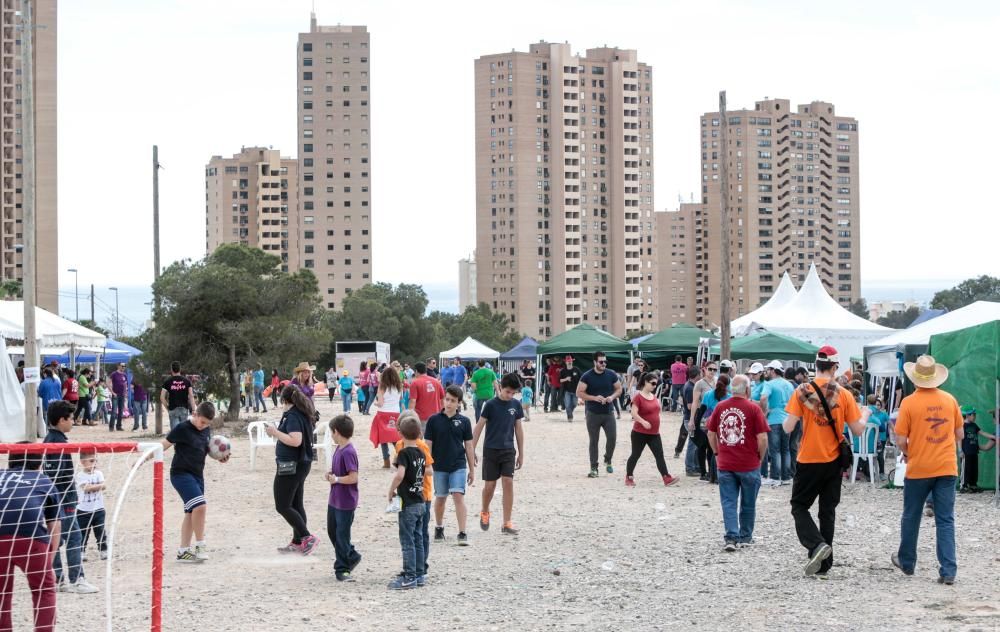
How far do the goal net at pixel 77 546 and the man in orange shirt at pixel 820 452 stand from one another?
512cm

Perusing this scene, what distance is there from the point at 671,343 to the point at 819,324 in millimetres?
5989

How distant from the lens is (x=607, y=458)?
17578 millimetres

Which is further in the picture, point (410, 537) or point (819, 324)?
point (819, 324)

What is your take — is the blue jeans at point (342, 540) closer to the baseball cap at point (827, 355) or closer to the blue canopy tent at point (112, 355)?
the baseball cap at point (827, 355)

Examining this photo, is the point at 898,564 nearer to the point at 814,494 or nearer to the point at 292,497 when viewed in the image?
the point at 814,494

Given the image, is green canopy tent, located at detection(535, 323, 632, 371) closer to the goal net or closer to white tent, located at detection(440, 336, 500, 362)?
white tent, located at detection(440, 336, 500, 362)

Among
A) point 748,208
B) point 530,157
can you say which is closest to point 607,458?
point 530,157

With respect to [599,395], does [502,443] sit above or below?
below

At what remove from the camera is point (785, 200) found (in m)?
159

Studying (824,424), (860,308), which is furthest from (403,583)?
(860,308)

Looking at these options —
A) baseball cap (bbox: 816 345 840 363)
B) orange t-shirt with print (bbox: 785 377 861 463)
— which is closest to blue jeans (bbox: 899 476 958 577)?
orange t-shirt with print (bbox: 785 377 861 463)

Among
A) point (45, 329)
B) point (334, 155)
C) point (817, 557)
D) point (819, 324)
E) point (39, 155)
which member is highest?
point (334, 155)

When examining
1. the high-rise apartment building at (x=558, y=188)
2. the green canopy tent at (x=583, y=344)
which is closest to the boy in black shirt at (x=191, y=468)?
the green canopy tent at (x=583, y=344)

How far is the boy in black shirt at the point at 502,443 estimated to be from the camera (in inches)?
466
